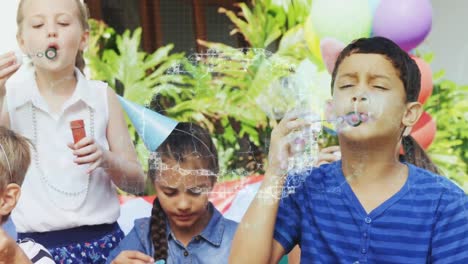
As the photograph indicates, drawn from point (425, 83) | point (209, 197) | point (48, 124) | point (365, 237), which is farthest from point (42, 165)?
point (425, 83)

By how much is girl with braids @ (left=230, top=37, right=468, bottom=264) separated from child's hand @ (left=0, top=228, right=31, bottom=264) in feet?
1.25

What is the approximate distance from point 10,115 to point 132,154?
0.83 ft

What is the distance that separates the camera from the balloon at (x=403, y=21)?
187 cm

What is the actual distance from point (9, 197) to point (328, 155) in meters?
0.63

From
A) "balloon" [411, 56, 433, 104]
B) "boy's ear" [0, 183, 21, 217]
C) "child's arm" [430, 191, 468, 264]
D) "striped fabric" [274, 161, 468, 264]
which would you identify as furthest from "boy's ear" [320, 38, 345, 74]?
"boy's ear" [0, 183, 21, 217]

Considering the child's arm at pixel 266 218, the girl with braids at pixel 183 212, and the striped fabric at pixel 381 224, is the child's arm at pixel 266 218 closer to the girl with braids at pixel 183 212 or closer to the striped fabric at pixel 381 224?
the striped fabric at pixel 381 224

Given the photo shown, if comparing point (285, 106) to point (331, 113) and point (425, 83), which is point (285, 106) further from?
point (425, 83)

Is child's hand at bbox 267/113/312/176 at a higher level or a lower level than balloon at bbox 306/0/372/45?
lower

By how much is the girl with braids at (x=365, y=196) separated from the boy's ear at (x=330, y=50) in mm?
196

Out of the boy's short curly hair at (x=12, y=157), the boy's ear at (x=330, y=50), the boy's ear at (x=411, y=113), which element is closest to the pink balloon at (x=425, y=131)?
the boy's ear at (x=330, y=50)

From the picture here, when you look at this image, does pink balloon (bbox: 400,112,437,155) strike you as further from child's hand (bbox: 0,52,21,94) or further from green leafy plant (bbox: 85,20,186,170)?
child's hand (bbox: 0,52,21,94)

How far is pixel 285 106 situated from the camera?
5.41ft

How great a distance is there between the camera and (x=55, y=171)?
1641 millimetres

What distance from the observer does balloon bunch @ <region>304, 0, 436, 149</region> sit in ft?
5.97
